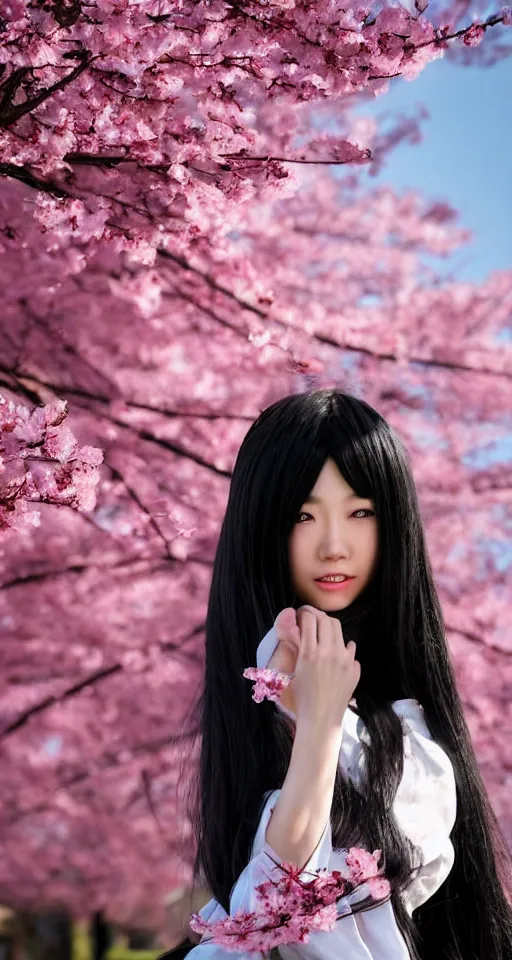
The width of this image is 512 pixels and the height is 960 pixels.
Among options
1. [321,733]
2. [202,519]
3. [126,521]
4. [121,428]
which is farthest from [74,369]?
[321,733]

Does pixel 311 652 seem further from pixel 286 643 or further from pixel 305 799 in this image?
pixel 305 799

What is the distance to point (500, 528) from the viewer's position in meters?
6.60

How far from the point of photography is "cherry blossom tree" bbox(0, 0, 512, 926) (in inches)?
100

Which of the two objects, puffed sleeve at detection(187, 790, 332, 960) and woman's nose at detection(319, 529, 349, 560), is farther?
woman's nose at detection(319, 529, 349, 560)

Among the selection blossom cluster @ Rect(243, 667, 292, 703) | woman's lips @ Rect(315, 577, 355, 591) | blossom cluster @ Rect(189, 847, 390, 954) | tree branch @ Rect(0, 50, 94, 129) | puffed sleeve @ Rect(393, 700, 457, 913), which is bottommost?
blossom cluster @ Rect(189, 847, 390, 954)

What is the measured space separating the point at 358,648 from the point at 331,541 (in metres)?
0.27

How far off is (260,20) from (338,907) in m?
1.92

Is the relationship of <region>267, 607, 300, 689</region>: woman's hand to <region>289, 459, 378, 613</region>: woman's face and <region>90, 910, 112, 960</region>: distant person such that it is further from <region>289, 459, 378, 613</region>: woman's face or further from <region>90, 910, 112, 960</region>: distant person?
<region>90, 910, 112, 960</region>: distant person

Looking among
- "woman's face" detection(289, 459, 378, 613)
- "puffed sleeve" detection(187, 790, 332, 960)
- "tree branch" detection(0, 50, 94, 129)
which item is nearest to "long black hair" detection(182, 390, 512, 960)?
"woman's face" detection(289, 459, 378, 613)

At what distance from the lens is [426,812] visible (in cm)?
202

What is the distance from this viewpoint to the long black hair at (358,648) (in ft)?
7.05

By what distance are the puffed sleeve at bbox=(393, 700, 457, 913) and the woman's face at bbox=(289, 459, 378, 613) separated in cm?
33

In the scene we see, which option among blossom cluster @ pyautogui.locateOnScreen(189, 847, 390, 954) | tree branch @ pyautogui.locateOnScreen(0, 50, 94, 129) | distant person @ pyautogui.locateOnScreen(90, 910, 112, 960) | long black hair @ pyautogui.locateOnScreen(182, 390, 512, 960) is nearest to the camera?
blossom cluster @ pyautogui.locateOnScreen(189, 847, 390, 954)

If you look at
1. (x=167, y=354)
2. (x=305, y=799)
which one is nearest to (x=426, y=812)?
(x=305, y=799)
